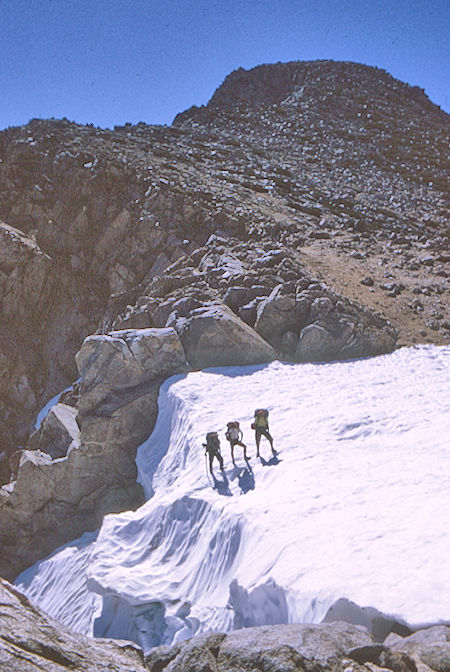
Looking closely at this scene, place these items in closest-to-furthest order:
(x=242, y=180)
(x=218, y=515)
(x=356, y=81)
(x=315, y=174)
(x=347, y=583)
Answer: (x=347, y=583) < (x=218, y=515) < (x=242, y=180) < (x=315, y=174) < (x=356, y=81)

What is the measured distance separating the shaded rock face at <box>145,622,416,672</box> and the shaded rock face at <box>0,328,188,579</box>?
11.8 metres

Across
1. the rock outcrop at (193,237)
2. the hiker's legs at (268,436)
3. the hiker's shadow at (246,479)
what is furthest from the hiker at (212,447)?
the rock outcrop at (193,237)

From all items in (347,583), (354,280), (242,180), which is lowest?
(347,583)

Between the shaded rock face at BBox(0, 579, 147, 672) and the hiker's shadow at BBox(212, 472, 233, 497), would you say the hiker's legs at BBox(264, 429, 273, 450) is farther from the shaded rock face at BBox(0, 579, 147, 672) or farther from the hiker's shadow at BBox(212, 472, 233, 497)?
the shaded rock face at BBox(0, 579, 147, 672)

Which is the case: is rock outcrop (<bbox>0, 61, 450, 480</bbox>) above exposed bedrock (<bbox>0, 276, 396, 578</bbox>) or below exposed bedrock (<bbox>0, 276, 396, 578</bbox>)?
above

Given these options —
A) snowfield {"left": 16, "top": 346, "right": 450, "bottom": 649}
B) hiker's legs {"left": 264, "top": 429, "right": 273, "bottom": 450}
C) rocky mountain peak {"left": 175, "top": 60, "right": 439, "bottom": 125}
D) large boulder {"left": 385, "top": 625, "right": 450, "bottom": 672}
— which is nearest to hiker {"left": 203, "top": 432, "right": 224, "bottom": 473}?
snowfield {"left": 16, "top": 346, "right": 450, "bottom": 649}

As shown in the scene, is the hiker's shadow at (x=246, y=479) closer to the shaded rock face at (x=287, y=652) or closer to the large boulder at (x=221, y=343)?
the shaded rock face at (x=287, y=652)

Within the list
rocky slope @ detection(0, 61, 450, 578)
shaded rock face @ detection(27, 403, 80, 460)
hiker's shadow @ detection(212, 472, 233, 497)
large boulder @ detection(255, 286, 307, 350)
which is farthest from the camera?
large boulder @ detection(255, 286, 307, 350)

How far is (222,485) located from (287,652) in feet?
24.6

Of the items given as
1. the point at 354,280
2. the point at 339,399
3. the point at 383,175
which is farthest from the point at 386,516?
the point at 383,175

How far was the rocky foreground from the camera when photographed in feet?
18.5

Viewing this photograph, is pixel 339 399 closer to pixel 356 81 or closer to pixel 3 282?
pixel 3 282

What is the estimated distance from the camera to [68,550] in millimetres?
17438

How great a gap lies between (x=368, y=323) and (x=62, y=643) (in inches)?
724
